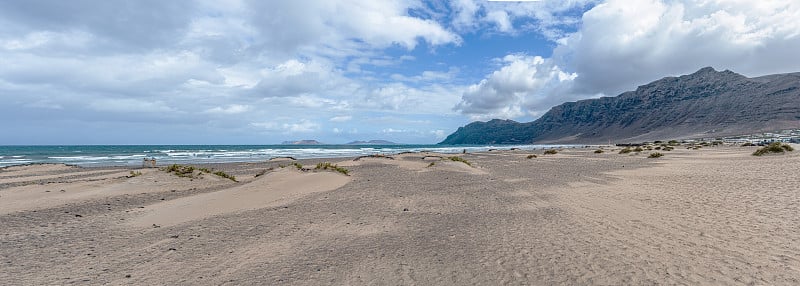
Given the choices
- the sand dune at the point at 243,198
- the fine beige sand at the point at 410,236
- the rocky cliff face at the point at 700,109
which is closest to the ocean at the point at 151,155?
the sand dune at the point at 243,198

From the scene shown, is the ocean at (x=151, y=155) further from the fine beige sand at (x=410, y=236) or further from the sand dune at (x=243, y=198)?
the fine beige sand at (x=410, y=236)

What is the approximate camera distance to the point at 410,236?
7957mm

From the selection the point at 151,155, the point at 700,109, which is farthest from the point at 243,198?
the point at 700,109

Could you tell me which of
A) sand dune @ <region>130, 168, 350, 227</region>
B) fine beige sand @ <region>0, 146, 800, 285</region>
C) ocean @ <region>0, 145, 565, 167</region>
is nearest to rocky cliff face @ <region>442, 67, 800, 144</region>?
ocean @ <region>0, 145, 565, 167</region>

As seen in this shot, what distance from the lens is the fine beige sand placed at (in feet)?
18.3

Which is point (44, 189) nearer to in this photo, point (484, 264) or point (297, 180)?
point (297, 180)

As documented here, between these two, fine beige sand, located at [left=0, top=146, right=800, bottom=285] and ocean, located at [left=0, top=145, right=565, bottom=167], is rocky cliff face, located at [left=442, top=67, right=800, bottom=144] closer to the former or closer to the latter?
ocean, located at [left=0, top=145, right=565, bottom=167]

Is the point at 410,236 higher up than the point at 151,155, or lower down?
lower down

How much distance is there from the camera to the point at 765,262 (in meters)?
5.70

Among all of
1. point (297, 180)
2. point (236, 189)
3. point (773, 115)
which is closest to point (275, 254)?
point (236, 189)

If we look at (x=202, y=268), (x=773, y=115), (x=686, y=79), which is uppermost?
(x=686, y=79)

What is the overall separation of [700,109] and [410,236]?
562 ft

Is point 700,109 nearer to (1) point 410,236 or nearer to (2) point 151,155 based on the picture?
(2) point 151,155

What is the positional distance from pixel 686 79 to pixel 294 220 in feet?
684
